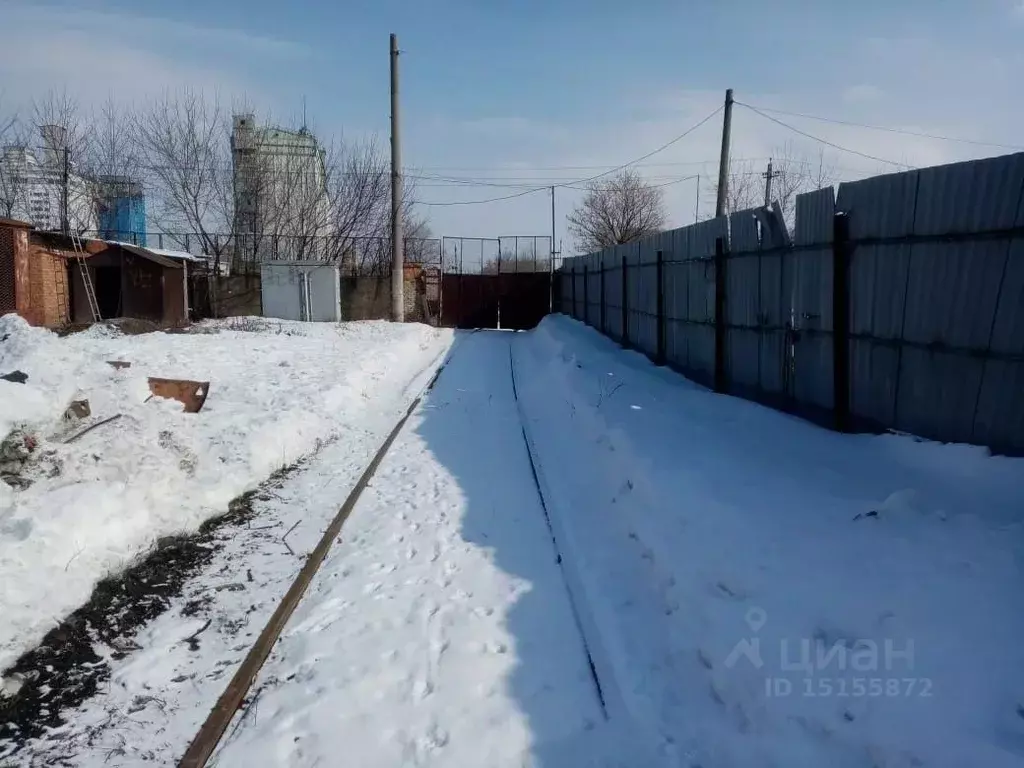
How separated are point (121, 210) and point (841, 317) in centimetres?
3951

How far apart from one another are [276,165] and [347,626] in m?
36.9

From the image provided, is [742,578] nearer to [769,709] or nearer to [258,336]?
[769,709]

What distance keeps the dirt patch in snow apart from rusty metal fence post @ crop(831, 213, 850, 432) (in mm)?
5855

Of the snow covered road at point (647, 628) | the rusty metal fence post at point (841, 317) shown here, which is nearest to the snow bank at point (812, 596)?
the snow covered road at point (647, 628)

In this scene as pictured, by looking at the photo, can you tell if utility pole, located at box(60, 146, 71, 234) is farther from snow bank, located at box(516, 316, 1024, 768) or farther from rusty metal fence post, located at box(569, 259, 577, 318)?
snow bank, located at box(516, 316, 1024, 768)

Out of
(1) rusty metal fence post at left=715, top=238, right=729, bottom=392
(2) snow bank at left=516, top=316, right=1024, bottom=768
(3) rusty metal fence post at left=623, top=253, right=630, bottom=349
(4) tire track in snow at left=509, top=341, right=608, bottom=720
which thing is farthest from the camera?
(3) rusty metal fence post at left=623, top=253, right=630, bottom=349

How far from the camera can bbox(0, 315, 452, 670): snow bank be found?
4.75 metres

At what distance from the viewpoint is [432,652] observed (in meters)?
4.29

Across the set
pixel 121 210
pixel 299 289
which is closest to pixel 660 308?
pixel 299 289

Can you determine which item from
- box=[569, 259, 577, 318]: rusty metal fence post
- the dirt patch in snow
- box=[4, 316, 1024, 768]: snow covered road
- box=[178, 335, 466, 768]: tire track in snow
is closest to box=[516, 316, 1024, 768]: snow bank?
box=[4, 316, 1024, 768]: snow covered road

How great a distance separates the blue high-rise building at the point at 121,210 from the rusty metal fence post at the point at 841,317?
37029mm

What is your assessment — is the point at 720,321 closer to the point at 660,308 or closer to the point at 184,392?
the point at 660,308

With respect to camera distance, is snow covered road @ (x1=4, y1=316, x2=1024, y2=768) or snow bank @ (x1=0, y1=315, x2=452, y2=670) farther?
snow bank @ (x1=0, y1=315, x2=452, y2=670)

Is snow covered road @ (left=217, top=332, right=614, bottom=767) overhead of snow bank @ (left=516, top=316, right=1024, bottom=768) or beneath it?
beneath
